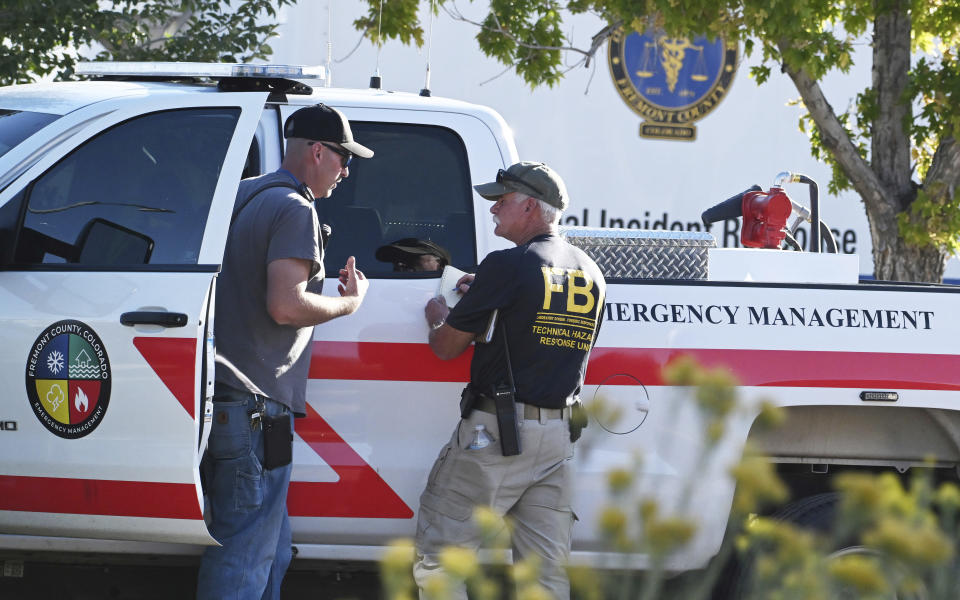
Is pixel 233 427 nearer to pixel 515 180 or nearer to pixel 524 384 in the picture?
pixel 524 384

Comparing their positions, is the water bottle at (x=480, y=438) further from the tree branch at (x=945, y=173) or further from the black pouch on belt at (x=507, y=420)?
the tree branch at (x=945, y=173)

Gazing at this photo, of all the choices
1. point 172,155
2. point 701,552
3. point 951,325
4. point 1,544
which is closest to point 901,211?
point 951,325

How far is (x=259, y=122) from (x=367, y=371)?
2.99ft

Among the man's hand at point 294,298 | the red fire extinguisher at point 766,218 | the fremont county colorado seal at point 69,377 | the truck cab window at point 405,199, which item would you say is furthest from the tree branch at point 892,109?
the fremont county colorado seal at point 69,377

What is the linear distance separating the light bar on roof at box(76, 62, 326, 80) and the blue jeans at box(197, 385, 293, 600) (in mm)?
1092

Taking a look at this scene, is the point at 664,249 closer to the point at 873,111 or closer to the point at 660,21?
the point at 660,21

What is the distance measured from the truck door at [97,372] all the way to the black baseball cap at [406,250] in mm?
559

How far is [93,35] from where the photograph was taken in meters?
6.72

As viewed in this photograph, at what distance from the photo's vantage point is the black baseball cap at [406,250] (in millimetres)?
3506

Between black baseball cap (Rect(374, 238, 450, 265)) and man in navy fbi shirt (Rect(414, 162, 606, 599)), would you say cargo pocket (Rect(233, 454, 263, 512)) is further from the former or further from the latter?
black baseball cap (Rect(374, 238, 450, 265))

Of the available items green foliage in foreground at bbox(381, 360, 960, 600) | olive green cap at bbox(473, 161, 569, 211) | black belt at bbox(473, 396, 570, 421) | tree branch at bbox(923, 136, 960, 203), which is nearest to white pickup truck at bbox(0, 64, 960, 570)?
black belt at bbox(473, 396, 570, 421)

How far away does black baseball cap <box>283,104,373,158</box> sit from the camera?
3150 mm

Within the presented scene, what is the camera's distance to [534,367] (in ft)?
10.1

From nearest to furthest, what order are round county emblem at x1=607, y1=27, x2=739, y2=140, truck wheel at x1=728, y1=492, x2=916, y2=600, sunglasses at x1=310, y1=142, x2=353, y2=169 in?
sunglasses at x1=310, y1=142, x2=353, y2=169
truck wheel at x1=728, y1=492, x2=916, y2=600
round county emblem at x1=607, y1=27, x2=739, y2=140
